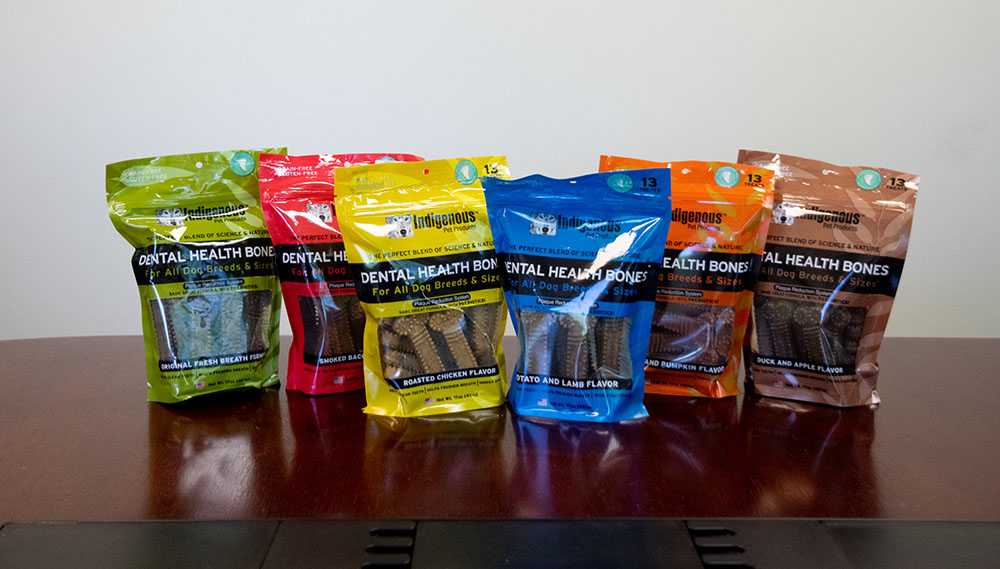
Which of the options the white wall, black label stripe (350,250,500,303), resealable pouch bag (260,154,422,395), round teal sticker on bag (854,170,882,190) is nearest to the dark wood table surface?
resealable pouch bag (260,154,422,395)

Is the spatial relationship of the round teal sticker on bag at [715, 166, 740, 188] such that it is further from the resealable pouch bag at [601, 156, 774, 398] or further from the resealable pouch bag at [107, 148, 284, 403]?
the resealable pouch bag at [107, 148, 284, 403]

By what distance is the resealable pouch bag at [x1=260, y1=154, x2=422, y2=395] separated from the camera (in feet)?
3.14

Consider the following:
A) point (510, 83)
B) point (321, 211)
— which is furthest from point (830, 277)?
point (510, 83)

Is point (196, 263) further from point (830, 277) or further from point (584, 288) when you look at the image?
point (830, 277)

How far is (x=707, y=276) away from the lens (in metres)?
0.97

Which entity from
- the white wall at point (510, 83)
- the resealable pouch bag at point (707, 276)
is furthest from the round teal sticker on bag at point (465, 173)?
the white wall at point (510, 83)

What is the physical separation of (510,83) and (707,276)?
1315mm

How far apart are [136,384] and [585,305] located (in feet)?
2.12

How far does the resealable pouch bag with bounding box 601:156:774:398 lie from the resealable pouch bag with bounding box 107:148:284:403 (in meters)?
0.56

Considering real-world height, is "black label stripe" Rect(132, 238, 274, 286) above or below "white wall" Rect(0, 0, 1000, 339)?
below

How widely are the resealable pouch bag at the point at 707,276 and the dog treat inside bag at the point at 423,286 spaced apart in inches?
9.4

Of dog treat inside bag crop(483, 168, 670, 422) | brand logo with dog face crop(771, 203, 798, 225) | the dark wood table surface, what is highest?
brand logo with dog face crop(771, 203, 798, 225)

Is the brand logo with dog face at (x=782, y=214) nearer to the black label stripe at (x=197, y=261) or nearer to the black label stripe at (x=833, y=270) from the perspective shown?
the black label stripe at (x=833, y=270)

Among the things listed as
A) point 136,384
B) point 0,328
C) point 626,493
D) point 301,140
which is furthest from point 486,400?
point 0,328
